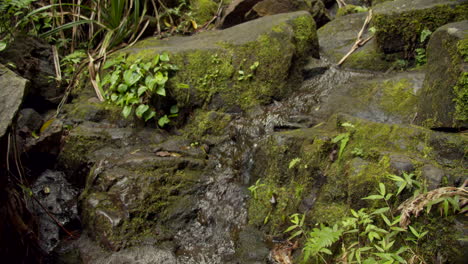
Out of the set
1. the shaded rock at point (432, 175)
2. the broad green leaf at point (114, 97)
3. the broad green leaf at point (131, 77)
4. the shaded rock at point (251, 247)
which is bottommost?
the shaded rock at point (251, 247)

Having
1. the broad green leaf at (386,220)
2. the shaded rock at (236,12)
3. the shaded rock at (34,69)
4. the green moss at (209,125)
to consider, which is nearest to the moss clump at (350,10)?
the shaded rock at (236,12)

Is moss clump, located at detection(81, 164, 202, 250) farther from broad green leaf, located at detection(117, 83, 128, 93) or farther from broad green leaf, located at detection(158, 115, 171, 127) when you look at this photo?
broad green leaf, located at detection(117, 83, 128, 93)

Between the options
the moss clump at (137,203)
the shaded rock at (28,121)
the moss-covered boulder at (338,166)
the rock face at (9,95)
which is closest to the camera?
the rock face at (9,95)

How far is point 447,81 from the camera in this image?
3.02 metres

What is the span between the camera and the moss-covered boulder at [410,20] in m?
4.59

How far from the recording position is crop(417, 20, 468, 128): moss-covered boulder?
9.31ft

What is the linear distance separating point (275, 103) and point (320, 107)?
25.1 inches

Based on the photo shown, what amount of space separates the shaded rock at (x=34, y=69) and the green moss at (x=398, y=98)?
15.5 ft

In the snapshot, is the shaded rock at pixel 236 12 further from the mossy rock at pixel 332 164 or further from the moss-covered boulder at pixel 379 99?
the mossy rock at pixel 332 164

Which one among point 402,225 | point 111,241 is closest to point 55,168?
point 111,241

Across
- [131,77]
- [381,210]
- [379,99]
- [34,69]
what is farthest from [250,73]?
[34,69]

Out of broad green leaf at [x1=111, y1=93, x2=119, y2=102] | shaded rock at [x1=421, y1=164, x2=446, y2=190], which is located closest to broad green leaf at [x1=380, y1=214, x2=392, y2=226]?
shaded rock at [x1=421, y1=164, x2=446, y2=190]

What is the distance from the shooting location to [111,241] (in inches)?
121

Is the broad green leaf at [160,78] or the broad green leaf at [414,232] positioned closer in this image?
the broad green leaf at [414,232]
